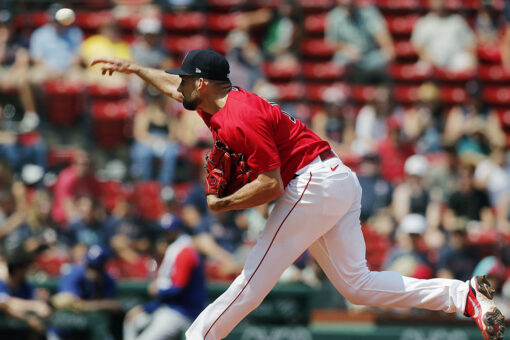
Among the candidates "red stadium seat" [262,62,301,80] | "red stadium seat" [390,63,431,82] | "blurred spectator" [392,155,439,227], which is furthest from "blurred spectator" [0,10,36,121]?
"red stadium seat" [390,63,431,82]

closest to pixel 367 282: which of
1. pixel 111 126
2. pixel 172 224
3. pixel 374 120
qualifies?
pixel 172 224

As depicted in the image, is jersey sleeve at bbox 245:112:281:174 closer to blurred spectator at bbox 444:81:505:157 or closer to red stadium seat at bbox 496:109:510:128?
blurred spectator at bbox 444:81:505:157

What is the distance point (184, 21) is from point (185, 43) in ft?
1.57

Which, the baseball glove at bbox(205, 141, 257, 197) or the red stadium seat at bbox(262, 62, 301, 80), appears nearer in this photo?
the baseball glove at bbox(205, 141, 257, 197)

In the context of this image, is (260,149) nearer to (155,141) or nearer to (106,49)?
(155,141)

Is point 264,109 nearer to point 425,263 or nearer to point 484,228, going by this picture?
point 425,263

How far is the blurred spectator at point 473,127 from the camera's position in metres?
12.1

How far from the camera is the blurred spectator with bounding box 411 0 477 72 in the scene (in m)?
13.4

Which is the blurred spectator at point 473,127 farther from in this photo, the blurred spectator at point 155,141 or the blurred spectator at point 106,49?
the blurred spectator at point 106,49

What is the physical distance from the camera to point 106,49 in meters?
13.1

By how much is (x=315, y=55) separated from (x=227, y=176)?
352 inches

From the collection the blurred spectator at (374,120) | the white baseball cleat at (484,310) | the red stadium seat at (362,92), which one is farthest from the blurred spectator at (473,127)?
the white baseball cleat at (484,310)

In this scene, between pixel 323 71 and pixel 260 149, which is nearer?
pixel 260 149

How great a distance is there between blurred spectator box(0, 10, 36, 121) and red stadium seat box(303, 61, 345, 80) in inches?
162
